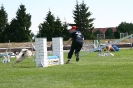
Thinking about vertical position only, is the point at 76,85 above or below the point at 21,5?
below

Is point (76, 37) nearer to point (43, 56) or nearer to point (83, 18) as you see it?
point (43, 56)

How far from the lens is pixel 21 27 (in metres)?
83.4

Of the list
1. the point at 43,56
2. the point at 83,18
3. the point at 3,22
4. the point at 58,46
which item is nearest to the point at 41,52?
the point at 43,56

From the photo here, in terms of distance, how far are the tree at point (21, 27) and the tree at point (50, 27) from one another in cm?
337

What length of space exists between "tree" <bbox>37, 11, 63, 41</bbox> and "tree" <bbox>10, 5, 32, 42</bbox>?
3372mm

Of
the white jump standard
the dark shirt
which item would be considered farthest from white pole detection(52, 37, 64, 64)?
the dark shirt

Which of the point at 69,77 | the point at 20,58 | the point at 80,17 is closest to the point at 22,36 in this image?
the point at 80,17

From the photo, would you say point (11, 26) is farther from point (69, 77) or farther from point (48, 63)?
point (69, 77)

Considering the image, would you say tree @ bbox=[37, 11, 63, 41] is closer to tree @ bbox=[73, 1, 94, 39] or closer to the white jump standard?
tree @ bbox=[73, 1, 94, 39]

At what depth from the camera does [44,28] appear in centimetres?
8488

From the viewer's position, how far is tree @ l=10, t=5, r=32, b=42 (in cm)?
8281

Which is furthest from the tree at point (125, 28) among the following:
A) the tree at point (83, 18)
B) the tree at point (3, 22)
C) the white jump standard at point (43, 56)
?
the white jump standard at point (43, 56)

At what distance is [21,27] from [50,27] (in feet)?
20.3

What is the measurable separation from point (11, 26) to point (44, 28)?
23.3 feet
